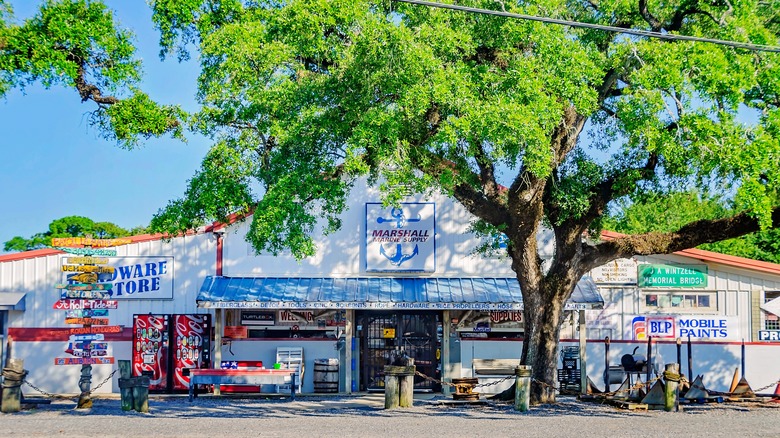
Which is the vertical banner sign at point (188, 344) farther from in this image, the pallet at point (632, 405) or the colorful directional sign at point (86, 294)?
the pallet at point (632, 405)

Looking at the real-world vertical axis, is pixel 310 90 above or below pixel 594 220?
above

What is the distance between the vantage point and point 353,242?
2312cm

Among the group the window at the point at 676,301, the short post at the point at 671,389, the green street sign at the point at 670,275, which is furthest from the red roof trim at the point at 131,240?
the short post at the point at 671,389

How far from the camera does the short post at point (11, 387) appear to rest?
60.5ft

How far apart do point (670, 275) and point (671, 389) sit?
5530 mm

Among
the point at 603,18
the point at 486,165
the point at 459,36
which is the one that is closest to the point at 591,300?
the point at 486,165

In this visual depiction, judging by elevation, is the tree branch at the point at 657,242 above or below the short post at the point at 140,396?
above

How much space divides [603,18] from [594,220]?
4.18 meters

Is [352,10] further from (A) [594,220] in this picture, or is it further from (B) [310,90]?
(A) [594,220]

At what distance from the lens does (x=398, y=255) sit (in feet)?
75.3

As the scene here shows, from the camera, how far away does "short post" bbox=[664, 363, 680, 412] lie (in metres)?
18.3

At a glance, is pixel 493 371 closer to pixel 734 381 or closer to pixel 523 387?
pixel 523 387

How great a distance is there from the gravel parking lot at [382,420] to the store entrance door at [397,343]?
251 cm

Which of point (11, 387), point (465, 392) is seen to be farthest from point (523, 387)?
point (11, 387)
